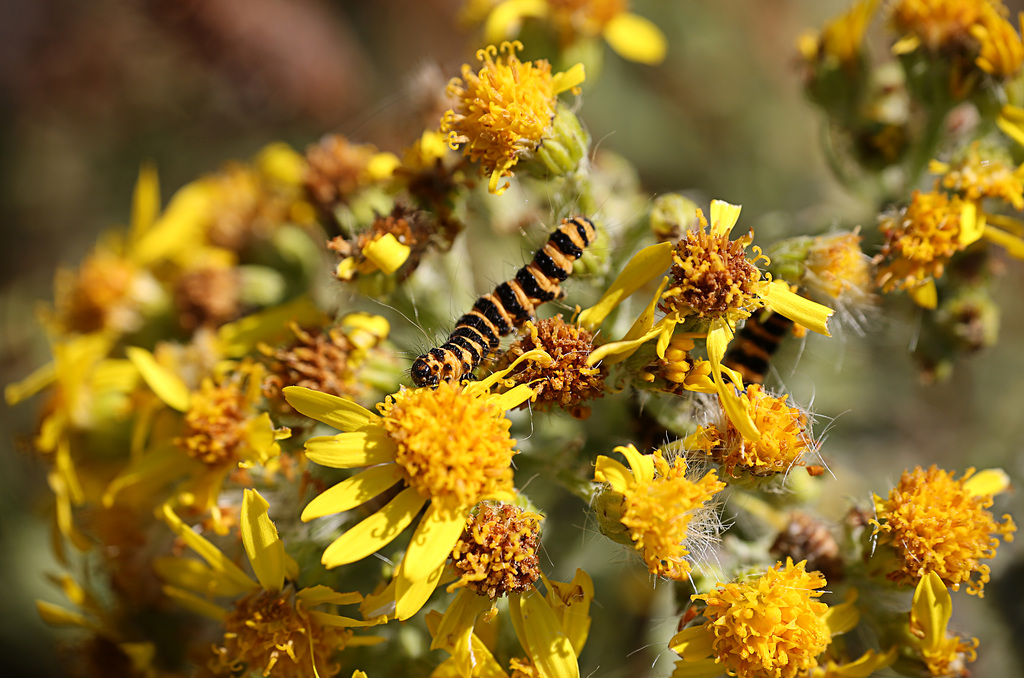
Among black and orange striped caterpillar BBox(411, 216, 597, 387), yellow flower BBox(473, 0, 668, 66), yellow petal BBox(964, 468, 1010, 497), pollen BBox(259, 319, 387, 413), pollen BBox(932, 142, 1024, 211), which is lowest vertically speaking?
yellow petal BBox(964, 468, 1010, 497)

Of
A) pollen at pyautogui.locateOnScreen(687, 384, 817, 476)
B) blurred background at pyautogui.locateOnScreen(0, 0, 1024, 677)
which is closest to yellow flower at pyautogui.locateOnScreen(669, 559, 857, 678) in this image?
pollen at pyautogui.locateOnScreen(687, 384, 817, 476)

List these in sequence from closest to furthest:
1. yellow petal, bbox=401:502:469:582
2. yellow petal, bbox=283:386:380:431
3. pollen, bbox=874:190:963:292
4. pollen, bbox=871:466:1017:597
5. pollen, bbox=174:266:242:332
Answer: yellow petal, bbox=401:502:469:582, yellow petal, bbox=283:386:380:431, pollen, bbox=871:466:1017:597, pollen, bbox=874:190:963:292, pollen, bbox=174:266:242:332

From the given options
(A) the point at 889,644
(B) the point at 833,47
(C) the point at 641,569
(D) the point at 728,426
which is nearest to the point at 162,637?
(C) the point at 641,569

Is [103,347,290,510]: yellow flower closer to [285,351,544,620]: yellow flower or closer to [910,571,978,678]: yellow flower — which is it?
[285,351,544,620]: yellow flower

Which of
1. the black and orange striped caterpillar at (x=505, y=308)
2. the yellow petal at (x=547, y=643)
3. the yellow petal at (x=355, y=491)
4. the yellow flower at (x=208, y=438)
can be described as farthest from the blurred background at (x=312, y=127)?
the yellow petal at (x=355, y=491)

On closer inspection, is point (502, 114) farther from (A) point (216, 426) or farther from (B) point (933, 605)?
(B) point (933, 605)
